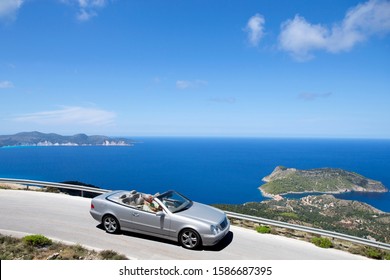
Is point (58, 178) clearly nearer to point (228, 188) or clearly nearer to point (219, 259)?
point (228, 188)

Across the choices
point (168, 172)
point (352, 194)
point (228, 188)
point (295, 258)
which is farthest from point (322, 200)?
point (295, 258)

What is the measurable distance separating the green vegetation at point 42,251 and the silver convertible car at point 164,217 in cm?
117

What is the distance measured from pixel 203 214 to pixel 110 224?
294cm

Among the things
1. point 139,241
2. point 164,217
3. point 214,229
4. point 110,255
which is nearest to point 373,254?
point 214,229

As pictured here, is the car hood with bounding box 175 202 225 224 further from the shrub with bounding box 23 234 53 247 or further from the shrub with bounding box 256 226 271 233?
the shrub with bounding box 23 234 53 247

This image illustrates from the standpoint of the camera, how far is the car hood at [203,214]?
7.41m

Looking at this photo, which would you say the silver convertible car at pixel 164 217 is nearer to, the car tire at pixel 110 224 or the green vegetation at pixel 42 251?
the car tire at pixel 110 224

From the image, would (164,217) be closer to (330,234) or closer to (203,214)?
(203,214)

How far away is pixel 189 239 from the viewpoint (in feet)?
24.0

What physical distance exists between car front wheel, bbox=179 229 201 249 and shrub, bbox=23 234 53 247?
367 centimetres

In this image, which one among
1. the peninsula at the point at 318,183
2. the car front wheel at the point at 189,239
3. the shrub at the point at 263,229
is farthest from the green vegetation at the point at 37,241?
the peninsula at the point at 318,183

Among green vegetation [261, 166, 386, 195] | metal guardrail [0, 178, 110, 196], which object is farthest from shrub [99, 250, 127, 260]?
green vegetation [261, 166, 386, 195]

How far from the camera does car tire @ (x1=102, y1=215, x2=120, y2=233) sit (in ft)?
26.7
